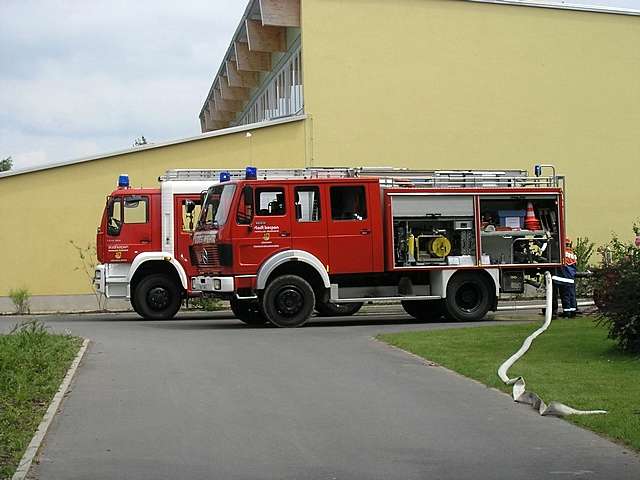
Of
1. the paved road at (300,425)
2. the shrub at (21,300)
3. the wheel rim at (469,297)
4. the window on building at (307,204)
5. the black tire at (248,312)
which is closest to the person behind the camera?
the paved road at (300,425)

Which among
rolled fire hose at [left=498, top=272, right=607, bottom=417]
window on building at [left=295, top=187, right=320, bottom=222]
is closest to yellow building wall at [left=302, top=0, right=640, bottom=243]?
window on building at [left=295, top=187, right=320, bottom=222]

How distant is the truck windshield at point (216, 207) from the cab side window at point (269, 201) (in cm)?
54

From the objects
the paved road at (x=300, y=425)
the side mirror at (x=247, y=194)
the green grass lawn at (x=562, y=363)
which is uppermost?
the side mirror at (x=247, y=194)

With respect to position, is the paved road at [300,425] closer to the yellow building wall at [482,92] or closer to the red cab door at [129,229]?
the red cab door at [129,229]

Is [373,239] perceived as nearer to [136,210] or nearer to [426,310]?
[426,310]

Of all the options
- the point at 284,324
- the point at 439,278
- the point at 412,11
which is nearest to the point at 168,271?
the point at 284,324

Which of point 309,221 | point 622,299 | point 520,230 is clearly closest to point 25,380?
point 622,299

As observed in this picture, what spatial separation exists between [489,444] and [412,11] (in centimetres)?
2500

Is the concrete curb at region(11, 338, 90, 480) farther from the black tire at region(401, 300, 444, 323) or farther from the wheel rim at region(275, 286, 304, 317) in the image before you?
the black tire at region(401, 300, 444, 323)

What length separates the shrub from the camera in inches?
1169

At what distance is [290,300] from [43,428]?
11726mm

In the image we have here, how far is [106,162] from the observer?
30453 mm

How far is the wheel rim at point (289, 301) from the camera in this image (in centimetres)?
2105

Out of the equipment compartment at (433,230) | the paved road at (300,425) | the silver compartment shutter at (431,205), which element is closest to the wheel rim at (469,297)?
the equipment compartment at (433,230)
